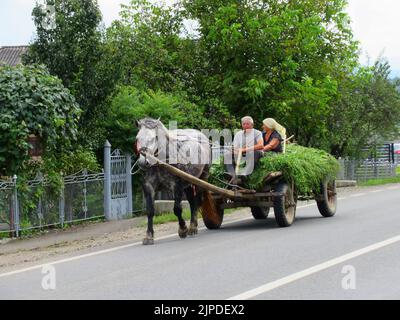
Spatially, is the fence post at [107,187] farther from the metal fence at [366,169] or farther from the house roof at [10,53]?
the house roof at [10,53]

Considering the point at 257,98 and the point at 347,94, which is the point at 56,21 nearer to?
the point at 257,98

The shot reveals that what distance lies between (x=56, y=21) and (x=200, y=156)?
6042mm

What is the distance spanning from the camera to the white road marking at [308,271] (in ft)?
29.0

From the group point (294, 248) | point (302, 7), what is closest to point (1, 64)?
point (294, 248)

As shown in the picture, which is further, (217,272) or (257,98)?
(257,98)

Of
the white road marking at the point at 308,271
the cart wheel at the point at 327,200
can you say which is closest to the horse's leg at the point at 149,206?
the white road marking at the point at 308,271

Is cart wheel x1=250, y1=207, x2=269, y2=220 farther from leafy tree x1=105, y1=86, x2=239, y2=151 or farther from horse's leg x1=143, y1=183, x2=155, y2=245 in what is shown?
leafy tree x1=105, y1=86, x2=239, y2=151

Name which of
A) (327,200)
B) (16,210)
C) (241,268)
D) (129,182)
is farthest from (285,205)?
(129,182)

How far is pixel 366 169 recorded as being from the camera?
3659 centimetres

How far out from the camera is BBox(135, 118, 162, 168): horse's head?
1309cm

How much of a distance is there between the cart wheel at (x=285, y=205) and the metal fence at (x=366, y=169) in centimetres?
1829

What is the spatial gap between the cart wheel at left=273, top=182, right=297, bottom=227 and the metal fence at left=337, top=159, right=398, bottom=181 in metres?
18.3

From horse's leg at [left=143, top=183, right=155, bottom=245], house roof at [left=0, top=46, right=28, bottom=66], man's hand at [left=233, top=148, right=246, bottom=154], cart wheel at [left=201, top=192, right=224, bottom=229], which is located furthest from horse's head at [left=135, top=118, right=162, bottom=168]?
house roof at [left=0, top=46, right=28, bottom=66]

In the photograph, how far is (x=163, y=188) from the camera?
45.8 feet
